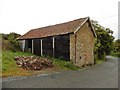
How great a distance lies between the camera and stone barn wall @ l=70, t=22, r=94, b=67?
82.8 ft

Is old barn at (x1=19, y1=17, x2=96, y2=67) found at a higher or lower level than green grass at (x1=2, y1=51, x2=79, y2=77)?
higher

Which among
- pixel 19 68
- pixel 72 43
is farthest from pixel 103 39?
pixel 19 68

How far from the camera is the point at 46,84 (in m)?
15.0

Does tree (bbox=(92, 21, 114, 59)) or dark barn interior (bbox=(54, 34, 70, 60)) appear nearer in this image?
dark barn interior (bbox=(54, 34, 70, 60))

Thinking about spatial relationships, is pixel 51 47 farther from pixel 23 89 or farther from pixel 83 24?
pixel 23 89

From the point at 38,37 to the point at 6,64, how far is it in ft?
33.8

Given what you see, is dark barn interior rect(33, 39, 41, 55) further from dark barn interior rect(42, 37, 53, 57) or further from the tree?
the tree

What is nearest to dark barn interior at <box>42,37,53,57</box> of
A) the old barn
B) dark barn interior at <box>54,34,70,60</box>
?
the old barn

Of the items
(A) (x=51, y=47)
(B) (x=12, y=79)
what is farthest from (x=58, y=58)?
(B) (x=12, y=79)

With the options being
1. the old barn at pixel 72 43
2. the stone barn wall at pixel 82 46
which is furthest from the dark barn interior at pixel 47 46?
the stone barn wall at pixel 82 46

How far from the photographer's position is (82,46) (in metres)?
26.5

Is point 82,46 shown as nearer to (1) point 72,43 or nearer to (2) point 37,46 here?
(1) point 72,43

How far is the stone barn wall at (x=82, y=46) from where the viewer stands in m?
25.2

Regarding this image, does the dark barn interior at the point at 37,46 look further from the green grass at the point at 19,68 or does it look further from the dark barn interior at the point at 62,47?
the green grass at the point at 19,68
